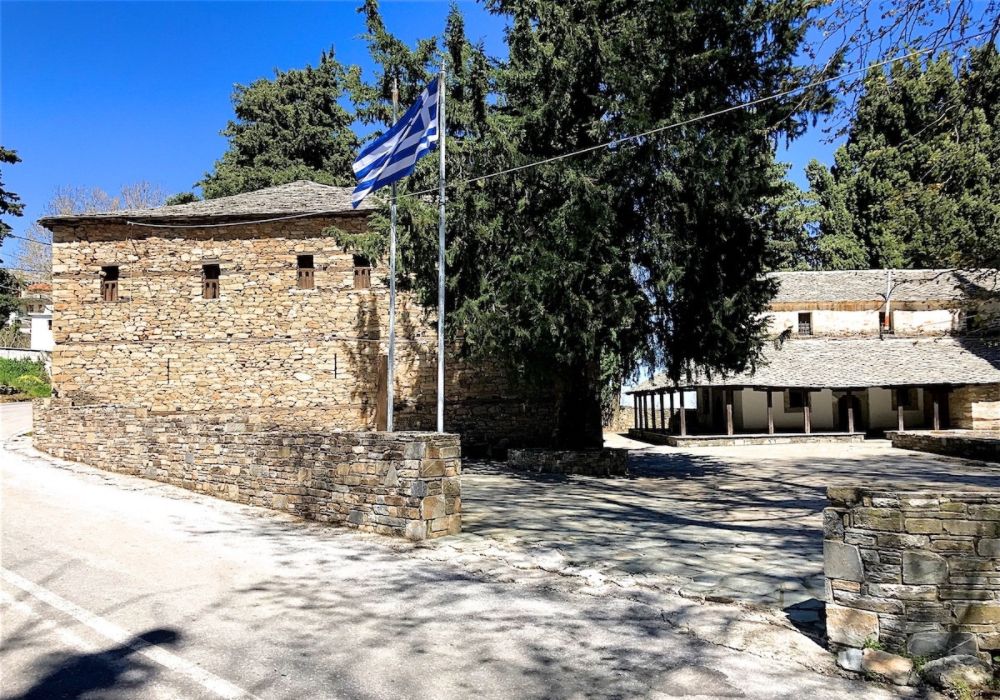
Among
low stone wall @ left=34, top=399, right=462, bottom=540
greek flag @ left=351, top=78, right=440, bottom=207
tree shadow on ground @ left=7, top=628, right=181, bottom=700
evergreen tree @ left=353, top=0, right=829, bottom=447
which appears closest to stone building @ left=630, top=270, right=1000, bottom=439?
evergreen tree @ left=353, top=0, right=829, bottom=447

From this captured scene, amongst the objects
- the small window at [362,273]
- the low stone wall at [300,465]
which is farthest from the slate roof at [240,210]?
the low stone wall at [300,465]

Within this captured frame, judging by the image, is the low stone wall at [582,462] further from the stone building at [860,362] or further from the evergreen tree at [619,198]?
the stone building at [860,362]

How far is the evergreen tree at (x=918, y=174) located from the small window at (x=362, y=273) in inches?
543

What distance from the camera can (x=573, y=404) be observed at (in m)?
17.9

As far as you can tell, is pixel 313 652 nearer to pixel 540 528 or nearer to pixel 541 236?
pixel 540 528

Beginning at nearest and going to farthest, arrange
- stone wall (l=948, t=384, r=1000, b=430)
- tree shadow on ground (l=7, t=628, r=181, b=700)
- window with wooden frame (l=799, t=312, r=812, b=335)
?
tree shadow on ground (l=7, t=628, r=181, b=700)
stone wall (l=948, t=384, r=1000, b=430)
window with wooden frame (l=799, t=312, r=812, b=335)

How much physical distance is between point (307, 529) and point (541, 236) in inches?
317

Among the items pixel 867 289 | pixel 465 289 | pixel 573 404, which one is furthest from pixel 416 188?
pixel 867 289

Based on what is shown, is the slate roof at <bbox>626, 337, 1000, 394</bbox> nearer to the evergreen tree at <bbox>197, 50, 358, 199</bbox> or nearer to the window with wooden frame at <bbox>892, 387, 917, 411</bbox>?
the window with wooden frame at <bbox>892, 387, 917, 411</bbox>

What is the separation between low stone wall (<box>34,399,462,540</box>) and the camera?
28.6 feet

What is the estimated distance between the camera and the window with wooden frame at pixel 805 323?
33.9 m

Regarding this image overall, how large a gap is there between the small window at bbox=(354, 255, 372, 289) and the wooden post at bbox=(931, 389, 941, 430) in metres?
24.0

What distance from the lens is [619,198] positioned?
50.3ft

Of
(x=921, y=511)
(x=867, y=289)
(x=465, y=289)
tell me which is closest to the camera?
(x=921, y=511)
